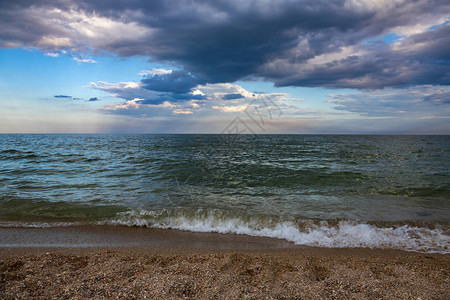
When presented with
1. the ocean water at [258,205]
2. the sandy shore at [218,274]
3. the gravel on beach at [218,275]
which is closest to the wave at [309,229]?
the ocean water at [258,205]

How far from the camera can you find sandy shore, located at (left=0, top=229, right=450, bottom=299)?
369 centimetres

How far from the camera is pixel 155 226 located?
7387 mm

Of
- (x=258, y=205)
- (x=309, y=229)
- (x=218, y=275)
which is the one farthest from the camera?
(x=258, y=205)

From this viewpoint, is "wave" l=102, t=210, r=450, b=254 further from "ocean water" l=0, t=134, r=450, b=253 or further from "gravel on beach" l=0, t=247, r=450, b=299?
"gravel on beach" l=0, t=247, r=450, b=299

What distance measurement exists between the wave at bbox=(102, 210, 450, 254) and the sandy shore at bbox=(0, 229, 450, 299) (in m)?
0.48

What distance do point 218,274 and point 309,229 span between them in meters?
3.76

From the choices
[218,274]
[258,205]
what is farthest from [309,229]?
[218,274]

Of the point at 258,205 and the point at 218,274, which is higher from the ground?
the point at 218,274

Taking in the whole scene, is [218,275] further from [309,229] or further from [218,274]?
[309,229]

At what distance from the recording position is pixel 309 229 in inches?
271

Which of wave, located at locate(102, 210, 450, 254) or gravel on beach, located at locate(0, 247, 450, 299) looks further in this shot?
wave, located at locate(102, 210, 450, 254)

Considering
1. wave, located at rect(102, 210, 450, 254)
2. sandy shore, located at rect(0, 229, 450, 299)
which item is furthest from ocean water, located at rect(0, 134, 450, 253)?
sandy shore, located at rect(0, 229, 450, 299)

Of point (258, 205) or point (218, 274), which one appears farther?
point (258, 205)

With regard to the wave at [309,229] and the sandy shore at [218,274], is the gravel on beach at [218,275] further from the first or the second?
the wave at [309,229]
